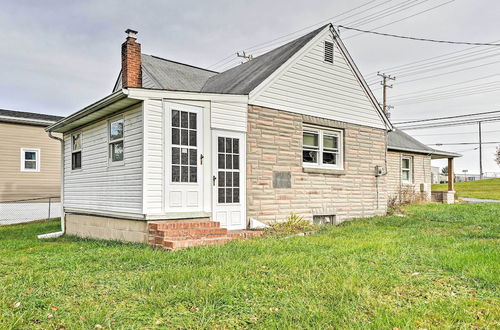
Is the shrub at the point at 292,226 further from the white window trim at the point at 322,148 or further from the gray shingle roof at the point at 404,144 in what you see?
the gray shingle roof at the point at 404,144

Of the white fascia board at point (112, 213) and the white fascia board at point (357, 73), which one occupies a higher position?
the white fascia board at point (357, 73)

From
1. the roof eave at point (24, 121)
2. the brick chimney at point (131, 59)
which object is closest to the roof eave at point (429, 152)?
the brick chimney at point (131, 59)

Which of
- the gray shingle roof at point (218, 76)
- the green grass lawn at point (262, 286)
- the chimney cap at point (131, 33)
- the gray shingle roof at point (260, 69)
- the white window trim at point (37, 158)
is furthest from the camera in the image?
the white window trim at point (37, 158)

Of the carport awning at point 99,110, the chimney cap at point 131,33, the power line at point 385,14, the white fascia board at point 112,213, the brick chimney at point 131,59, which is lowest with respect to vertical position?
the white fascia board at point 112,213

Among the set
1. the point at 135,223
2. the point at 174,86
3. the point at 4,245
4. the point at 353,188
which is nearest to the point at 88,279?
the point at 135,223

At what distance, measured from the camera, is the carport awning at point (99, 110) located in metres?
7.93

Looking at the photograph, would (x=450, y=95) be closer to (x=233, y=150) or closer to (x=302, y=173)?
(x=302, y=173)

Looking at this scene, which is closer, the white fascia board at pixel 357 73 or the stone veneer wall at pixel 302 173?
the stone veneer wall at pixel 302 173

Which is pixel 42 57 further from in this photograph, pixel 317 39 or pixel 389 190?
pixel 389 190

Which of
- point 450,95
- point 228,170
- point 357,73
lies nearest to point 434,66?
point 450,95

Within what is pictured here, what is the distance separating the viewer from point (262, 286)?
4.24 meters

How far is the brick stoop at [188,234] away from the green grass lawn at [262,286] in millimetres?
422

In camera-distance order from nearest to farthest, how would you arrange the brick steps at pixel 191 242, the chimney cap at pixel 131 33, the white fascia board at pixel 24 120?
the brick steps at pixel 191 242, the chimney cap at pixel 131 33, the white fascia board at pixel 24 120

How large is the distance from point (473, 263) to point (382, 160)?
7.94 m
